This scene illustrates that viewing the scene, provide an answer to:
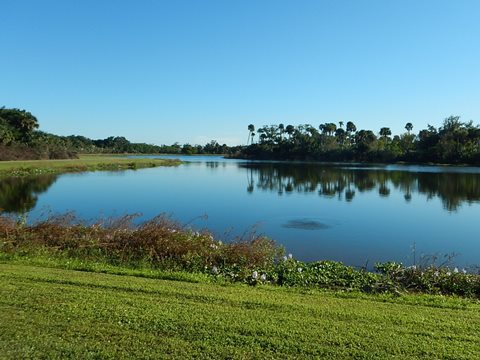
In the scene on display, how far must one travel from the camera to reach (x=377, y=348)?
488cm

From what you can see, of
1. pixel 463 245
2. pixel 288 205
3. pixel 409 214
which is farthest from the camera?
pixel 288 205

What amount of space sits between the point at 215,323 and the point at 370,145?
10738cm

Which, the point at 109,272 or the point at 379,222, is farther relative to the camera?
the point at 379,222

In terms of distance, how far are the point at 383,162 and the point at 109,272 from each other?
10341 centimetres

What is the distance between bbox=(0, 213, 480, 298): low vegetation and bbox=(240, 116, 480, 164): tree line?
277 ft

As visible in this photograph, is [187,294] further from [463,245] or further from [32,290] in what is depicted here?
[463,245]

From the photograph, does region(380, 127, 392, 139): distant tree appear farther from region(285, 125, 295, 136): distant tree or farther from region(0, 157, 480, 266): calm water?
region(0, 157, 480, 266): calm water

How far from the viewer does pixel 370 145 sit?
106812mm

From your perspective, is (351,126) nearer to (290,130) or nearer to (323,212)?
(290,130)

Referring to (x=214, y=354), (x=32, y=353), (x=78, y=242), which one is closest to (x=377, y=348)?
(x=214, y=354)

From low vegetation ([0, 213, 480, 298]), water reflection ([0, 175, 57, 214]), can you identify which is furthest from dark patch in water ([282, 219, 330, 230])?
water reflection ([0, 175, 57, 214])

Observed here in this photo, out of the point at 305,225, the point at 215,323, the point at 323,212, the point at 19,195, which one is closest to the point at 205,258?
the point at 215,323

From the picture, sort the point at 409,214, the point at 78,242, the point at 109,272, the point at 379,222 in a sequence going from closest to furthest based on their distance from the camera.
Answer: the point at 109,272 < the point at 78,242 < the point at 379,222 < the point at 409,214

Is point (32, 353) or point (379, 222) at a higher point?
point (32, 353)
